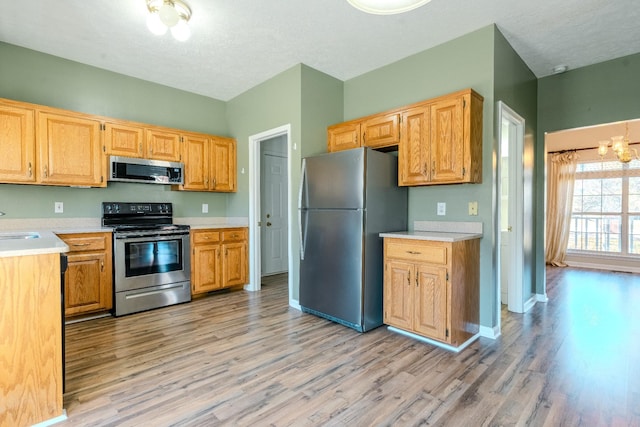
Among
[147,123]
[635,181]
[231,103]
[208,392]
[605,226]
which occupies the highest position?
[231,103]

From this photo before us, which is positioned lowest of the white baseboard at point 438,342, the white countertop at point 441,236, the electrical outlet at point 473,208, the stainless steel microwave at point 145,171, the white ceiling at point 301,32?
the white baseboard at point 438,342

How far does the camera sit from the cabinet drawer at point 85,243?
3.06 metres

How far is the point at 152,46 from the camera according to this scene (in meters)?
3.22

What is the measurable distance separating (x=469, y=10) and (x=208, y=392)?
3.40m

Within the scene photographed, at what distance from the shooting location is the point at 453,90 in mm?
3025

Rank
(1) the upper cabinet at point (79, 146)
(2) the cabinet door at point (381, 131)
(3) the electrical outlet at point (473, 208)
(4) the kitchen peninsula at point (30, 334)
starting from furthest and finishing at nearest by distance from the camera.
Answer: (2) the cabinet door at point (381, 131)
(1) the upper cabinet at point (79, 146)
(3) the electrical outlet at point (473, 208)
(4) the kitchen peninsula at point (30, 334)

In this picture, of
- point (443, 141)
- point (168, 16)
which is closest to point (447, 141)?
point (443, 141)

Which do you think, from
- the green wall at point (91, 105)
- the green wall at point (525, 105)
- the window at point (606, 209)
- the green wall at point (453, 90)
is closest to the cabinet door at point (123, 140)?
the green wall at point (91, 105)

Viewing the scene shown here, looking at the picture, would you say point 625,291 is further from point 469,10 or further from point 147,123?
point 147,123

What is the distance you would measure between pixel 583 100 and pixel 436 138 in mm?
2300

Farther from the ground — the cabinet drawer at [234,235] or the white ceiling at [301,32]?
the white ceiling at [301,32]

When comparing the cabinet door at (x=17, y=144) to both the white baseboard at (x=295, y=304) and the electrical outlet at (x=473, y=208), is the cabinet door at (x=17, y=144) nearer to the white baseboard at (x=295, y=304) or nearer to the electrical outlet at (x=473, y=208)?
the white baseboard at (x=295, y=304)

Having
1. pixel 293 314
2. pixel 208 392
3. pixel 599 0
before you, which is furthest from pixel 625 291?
pixel 208 392

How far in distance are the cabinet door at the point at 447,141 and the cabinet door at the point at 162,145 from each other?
9.98ft
